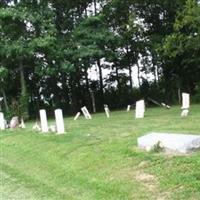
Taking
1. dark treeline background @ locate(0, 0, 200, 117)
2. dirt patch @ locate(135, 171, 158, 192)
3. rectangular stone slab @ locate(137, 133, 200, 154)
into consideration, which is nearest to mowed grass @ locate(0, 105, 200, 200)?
dirt patch @ locate(135, 171, 158, 192)

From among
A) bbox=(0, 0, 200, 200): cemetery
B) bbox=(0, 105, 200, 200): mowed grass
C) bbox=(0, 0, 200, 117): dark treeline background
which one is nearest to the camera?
bbox=(0, 105, 200, 200): mowed grass

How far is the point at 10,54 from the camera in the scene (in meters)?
31.2

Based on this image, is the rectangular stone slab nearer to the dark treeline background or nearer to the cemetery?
the cemetery

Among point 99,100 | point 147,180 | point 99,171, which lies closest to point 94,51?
point 99,100

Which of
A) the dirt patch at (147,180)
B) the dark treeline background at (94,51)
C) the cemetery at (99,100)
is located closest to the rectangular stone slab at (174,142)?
the cemetery at (99,100)

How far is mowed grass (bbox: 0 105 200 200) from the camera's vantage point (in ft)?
28.6

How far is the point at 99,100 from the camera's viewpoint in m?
41.9

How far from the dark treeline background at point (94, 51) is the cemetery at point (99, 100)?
0.08 m

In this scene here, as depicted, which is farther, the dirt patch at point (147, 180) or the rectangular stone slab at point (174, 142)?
the rectangular stone slab at point (174, 142)

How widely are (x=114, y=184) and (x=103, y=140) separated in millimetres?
4260

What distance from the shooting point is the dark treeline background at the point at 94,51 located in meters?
32.1

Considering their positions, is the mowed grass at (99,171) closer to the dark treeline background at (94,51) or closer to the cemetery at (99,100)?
the cemetery at (99,100)

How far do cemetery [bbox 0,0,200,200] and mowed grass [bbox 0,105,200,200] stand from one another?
3 cm

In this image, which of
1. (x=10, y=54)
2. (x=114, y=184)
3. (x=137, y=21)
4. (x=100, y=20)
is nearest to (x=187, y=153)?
(x=114, y=184)
